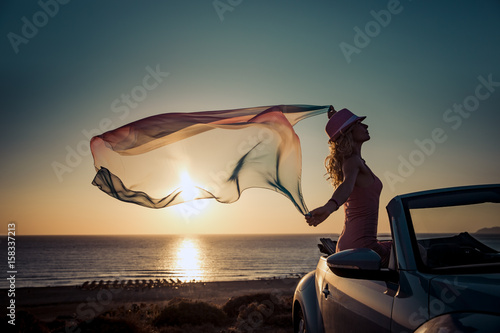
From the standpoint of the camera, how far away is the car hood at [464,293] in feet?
6.10

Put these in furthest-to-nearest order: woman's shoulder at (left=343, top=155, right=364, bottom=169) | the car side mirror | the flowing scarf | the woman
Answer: the flowing scarf, woman's shoulder at (left=343, top=155, right=364, bottom=169), the woman, the car side mirror

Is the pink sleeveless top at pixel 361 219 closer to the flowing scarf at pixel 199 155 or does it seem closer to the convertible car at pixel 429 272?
the convertible car at pixel 429 272

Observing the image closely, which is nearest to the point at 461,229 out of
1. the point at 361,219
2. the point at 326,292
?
the point at 361,219

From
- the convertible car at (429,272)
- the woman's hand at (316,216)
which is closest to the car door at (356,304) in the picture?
the convertible car at (429,272)

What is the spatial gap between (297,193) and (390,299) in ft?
10.4

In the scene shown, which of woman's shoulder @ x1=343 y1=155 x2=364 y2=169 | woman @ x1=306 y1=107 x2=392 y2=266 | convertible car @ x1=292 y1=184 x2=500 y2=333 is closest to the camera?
convertible car @ x1=292 y1=184 x2=500 y2=333

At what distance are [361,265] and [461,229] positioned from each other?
2.95ft

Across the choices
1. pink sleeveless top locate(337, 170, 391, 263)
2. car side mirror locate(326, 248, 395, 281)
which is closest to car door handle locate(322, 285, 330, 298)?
pink sleeveless top locate(337, 170, 391, 263)

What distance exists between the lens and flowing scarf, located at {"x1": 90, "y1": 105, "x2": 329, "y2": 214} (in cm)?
612

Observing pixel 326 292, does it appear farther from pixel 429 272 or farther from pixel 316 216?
pixel 429 272

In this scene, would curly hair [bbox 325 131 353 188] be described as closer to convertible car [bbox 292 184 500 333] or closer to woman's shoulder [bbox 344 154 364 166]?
woman's shoulder [bbox 344 154 364 166]

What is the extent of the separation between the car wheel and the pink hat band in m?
1.70

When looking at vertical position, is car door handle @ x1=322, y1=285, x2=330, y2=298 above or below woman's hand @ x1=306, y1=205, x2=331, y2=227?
below

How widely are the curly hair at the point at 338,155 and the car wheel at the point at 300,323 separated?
131 cm
